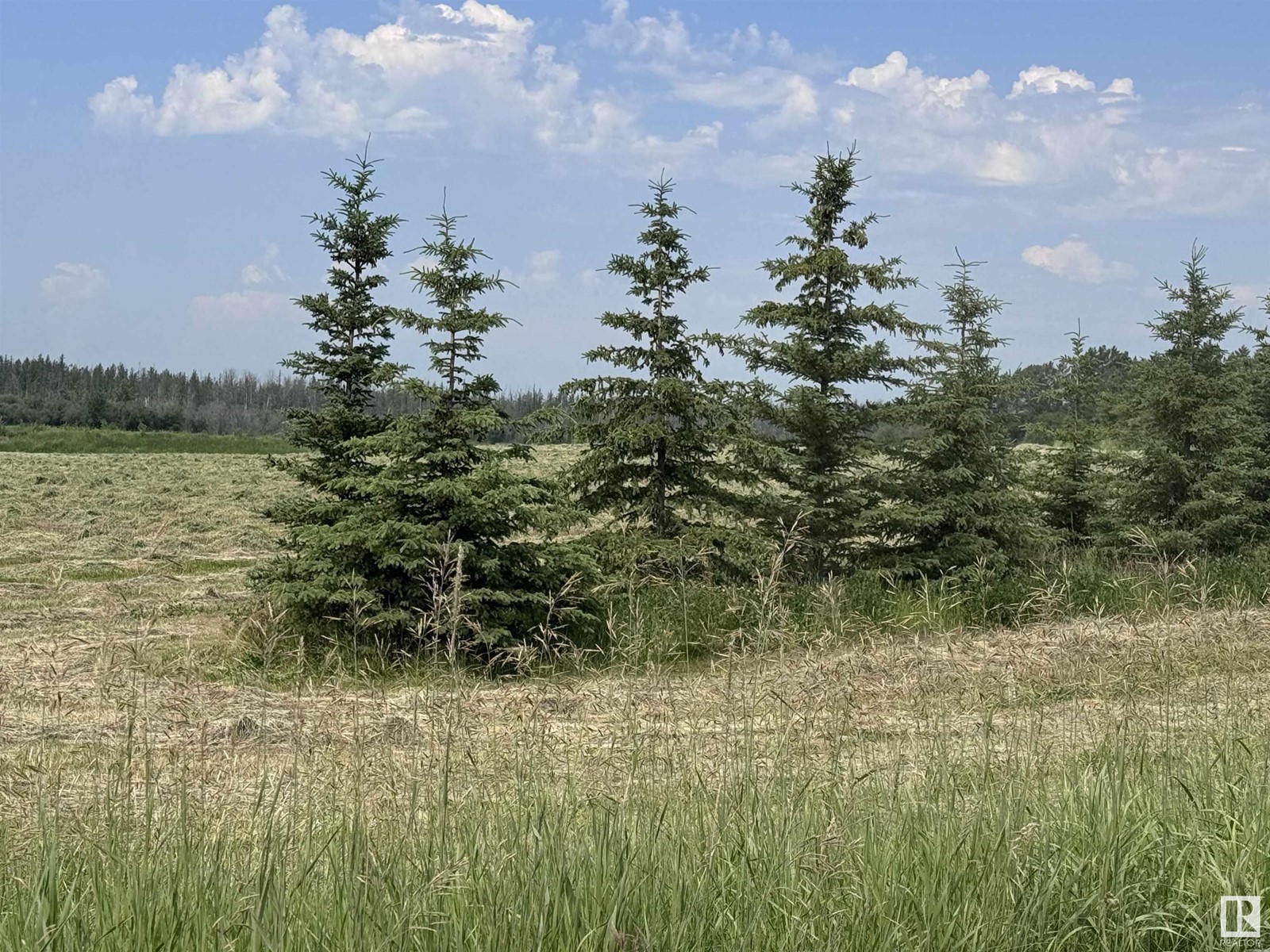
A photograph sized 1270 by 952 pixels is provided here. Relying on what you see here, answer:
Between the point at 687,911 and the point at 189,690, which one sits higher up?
the point at 189,690

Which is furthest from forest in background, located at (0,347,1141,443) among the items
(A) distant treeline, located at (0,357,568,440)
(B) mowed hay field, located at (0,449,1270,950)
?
(B) mowed hay field, located at (0,449,1270,950)

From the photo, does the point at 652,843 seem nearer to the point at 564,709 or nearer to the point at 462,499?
the point at 564,709

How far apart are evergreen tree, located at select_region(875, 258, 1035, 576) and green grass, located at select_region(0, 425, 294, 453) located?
46.3 metres

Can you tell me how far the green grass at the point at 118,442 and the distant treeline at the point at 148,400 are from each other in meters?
9.61

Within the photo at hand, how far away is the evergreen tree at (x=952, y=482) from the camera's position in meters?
14.5

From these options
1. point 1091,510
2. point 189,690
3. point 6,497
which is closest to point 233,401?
point 6,497

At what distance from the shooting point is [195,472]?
1508 inches

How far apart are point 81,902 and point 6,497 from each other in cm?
3079

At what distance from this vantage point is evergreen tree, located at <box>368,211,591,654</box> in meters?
10.5

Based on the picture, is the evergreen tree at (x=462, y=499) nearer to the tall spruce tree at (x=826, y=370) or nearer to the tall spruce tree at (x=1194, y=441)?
the tall spruce tree at (x=826, y=370)

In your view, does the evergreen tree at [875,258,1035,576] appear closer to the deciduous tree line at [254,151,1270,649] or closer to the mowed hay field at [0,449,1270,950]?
the deciduous tree line at [254,151,1270,649]

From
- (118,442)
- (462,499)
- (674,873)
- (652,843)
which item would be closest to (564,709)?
(652,843)

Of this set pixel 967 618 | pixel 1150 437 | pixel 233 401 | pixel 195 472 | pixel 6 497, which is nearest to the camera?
pixel 967 618

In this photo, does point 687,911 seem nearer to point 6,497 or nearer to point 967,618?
point 967,618
